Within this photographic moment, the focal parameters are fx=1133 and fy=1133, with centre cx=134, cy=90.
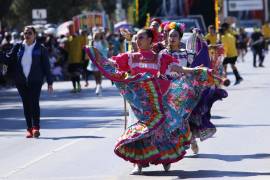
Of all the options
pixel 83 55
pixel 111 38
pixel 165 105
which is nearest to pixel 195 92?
pixel 165 105

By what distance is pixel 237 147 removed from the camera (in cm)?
1562

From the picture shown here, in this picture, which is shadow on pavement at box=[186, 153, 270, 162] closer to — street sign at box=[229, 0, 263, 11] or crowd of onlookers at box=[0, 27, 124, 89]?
crowd of onlookers at box=[0, 27, 124, 89]

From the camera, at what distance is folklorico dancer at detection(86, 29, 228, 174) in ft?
41.4

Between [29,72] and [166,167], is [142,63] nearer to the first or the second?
[166,167]

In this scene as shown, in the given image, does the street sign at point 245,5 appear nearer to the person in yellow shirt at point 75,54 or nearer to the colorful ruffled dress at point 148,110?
the person in yellow shirt at point 75,54

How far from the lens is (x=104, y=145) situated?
1666cm

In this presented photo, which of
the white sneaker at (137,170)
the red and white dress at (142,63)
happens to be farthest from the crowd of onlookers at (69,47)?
the white sneaker at (137,170)

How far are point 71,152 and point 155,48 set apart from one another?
239 cm

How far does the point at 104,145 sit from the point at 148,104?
400 cm

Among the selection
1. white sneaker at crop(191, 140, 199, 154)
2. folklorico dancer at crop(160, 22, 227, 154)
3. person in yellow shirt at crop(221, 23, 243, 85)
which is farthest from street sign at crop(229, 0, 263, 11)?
white sneaker at crop(191, 140, 199, 154)

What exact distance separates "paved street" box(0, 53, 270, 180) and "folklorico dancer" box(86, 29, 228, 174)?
0.87 ft

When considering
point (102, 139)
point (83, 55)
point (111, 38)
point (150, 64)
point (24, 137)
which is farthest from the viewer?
point (111, 38)

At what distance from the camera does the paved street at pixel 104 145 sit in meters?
13.1

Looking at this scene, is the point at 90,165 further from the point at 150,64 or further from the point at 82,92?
the point at 82,92
